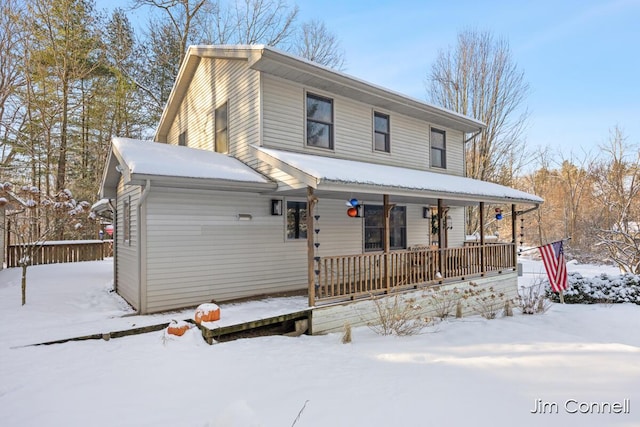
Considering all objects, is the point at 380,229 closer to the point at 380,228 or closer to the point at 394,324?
the point at 380,228

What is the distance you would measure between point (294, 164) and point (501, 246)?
7.79m

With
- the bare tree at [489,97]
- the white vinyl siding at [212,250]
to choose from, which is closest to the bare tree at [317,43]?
the bare tree at [489,97]

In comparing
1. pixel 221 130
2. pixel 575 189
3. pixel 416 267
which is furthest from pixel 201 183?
pixel 575 189

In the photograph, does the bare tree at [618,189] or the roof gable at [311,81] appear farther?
the bare tree at [618,189]

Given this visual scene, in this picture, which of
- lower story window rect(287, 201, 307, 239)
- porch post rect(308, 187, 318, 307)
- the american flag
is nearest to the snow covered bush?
the american flag

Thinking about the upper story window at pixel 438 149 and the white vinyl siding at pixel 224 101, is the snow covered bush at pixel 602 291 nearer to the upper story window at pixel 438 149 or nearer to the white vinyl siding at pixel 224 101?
the upper story window at pixel 438 149

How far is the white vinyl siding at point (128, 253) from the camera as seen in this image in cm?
739

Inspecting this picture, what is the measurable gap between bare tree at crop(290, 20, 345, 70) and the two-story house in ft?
43.0

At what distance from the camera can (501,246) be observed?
10969 mm

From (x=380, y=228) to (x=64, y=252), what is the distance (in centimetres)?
1440

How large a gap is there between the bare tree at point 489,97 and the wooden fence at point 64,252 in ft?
65.1

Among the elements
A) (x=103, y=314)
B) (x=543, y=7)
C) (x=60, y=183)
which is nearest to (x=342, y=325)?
(x=103, y=314)

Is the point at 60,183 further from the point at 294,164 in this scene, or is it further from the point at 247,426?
the point at 247,426

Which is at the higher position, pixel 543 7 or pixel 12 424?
pixel 543 7
